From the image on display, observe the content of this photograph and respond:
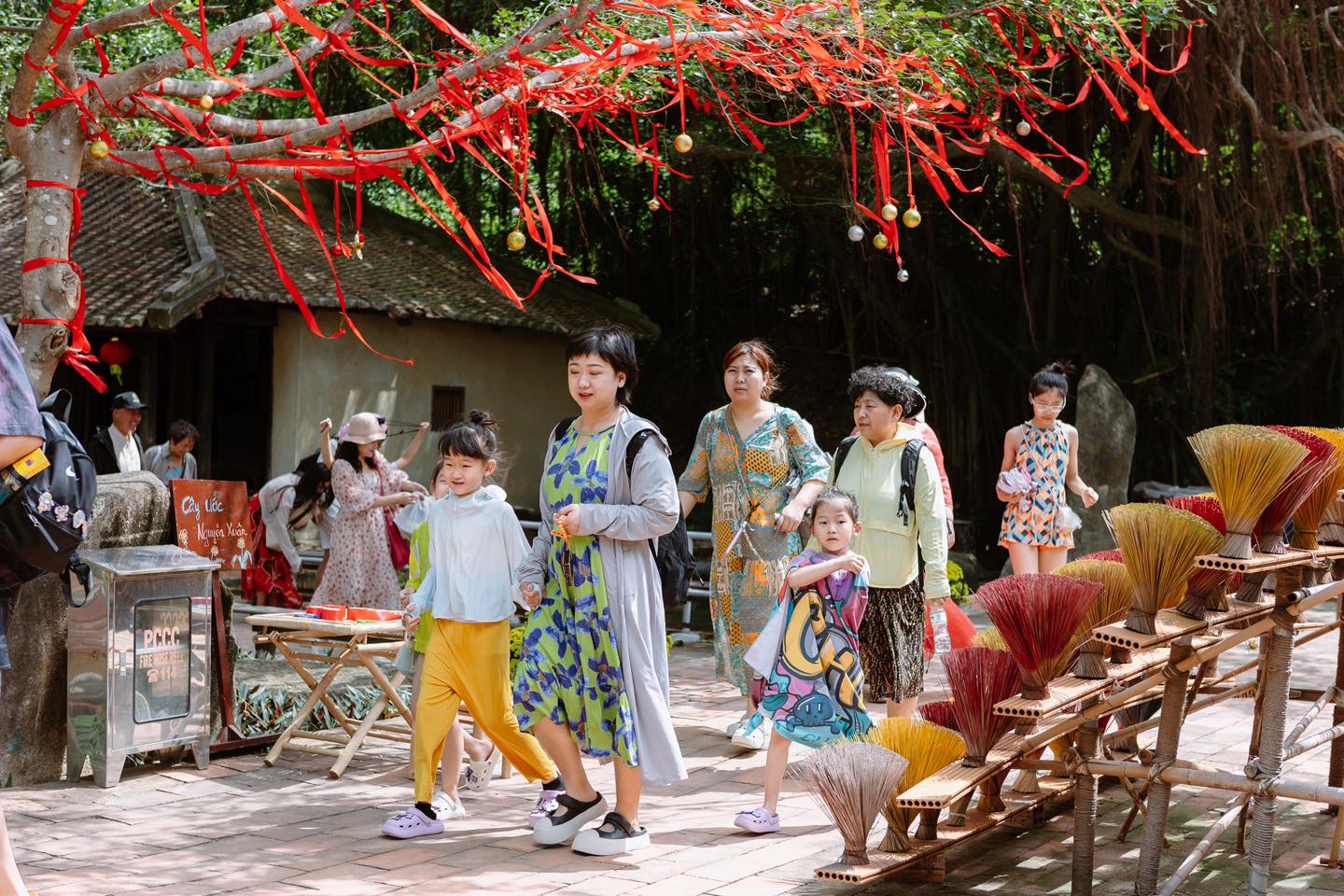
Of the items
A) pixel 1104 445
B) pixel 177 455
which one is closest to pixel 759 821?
pixel 177 455

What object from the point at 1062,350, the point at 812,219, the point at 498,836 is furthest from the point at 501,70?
the point at 1062,350

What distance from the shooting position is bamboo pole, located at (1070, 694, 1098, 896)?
3.73 m

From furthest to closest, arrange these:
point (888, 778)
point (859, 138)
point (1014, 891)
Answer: point (859, 138), point (1014, 891), point (888, 778)

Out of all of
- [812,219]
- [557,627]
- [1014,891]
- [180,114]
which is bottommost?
[1014,891]

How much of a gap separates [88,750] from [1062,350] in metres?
13.3

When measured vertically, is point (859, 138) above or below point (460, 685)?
above

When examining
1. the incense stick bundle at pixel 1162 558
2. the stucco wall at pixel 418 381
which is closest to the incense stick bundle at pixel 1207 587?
the incense stick bundle at pixel 1162 558

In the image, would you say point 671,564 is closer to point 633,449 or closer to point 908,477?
point 633,449

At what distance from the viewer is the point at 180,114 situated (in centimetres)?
479

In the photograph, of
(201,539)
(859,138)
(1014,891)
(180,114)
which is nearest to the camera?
(1014,891)

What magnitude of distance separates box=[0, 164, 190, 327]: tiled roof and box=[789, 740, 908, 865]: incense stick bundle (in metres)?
10.6

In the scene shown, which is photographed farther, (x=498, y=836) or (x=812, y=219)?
(x=812, y=219)

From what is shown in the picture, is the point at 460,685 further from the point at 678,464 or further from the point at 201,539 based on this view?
the point at 678,464

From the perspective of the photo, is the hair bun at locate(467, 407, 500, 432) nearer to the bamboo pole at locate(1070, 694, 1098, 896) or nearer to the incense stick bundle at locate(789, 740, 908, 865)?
the incense stick bundle at locate(789, 740, 908, 865)
